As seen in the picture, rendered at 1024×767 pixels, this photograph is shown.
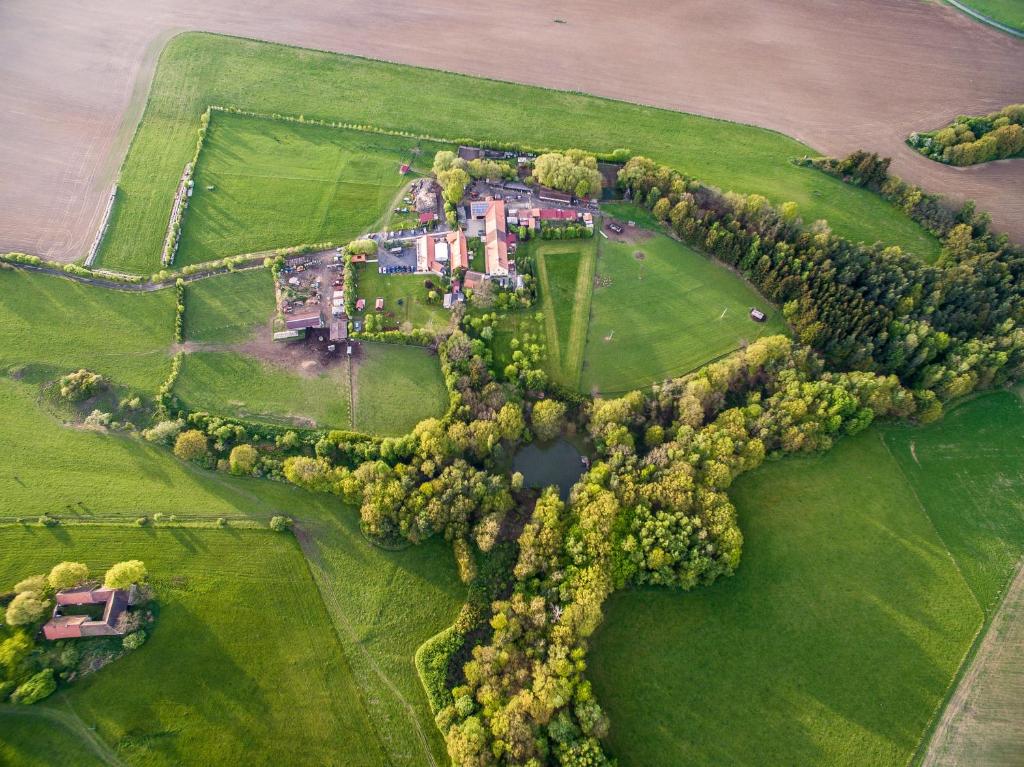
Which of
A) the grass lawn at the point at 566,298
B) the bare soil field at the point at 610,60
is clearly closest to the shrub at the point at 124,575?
the grass lawn at the point at 566,298

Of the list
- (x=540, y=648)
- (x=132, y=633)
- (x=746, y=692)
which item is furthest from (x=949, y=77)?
(x=132, y=633)

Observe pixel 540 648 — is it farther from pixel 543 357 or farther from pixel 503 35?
pixel 503 35

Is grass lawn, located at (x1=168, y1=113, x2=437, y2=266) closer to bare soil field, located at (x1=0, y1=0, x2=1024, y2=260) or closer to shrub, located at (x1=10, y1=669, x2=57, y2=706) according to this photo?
bare soil field, located at (x1=0, y1=0, x2=1024, y2=260)

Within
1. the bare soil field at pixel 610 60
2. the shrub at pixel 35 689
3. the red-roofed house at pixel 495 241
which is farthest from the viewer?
the bare soil field at pixel 610 60

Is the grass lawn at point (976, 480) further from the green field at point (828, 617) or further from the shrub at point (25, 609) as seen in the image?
the shrub at point (25, 609)

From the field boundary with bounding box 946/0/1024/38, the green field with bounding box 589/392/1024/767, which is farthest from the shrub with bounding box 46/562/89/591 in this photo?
the field boundary with bounding box 946/0/1024/38

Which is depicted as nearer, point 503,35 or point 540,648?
point 540,648

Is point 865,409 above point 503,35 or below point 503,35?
below
